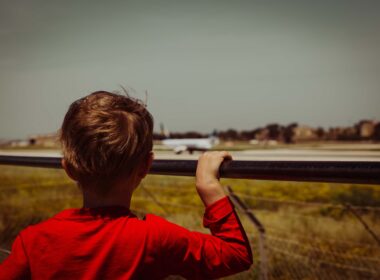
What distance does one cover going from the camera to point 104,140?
1296 mm

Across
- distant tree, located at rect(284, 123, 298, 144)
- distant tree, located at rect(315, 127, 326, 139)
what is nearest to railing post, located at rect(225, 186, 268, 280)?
distant tree, located at rect(284, 123, 298, 144)

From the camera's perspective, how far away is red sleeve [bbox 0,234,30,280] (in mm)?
1286

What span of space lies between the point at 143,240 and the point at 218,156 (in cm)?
39

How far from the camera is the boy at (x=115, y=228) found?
125cm

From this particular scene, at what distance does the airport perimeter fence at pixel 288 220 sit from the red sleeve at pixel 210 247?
160 millimetres

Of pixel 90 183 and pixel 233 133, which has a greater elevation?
pixel 90 183

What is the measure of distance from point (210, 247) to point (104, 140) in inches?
18.0

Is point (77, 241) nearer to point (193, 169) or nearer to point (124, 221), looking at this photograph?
point (124, 221)

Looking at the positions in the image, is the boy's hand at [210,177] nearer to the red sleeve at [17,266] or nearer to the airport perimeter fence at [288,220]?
the airport perimeter fence at [288,220]

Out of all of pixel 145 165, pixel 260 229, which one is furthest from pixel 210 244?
pixel 260 229

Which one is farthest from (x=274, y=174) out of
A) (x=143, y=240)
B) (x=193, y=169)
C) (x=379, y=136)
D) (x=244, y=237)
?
(x=379, y=136)

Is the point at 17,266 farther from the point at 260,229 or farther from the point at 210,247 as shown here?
the point at 260,229

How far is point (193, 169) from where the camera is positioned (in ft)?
4.92

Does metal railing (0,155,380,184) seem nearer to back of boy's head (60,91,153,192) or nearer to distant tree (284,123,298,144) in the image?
back of boy's head (60,91,153,192)
